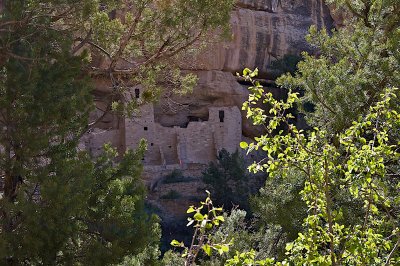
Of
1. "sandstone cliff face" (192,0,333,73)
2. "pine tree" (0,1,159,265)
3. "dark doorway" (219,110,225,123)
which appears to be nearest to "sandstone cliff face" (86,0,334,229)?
"sandstone cliff face" (192,0,333,73)

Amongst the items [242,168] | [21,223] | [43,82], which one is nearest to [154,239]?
[21,223]

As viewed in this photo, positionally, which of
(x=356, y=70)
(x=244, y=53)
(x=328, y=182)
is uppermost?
(x=356, y=70)

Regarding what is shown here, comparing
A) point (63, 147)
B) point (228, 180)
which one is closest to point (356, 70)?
point (63, 147)

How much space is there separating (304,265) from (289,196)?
3750 millimetres

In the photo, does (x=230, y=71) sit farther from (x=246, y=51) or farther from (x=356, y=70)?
(x=356, y=70)

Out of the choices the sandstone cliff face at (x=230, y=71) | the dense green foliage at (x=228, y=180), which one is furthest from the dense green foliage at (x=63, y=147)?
the sandstone cliff face at (x=230, y=71)

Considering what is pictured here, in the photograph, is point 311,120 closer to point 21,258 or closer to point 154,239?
point 154,239

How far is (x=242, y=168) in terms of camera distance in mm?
17891

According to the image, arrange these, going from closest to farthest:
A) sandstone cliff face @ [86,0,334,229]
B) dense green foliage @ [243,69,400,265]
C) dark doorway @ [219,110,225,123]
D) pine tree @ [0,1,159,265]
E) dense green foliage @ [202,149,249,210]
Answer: dense green foliage @ [243,69,400,265] → pine tree @ [0,1,159,265] → dense green foliage @ [202,149,249,210] → sandstone cliff face @ [86,0,334,229] → dark doorway @ [219,110,225,123]

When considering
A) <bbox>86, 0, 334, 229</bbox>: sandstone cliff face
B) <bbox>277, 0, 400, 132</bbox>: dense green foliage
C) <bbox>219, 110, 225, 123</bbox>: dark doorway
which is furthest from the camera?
<bbox>219, 110, 225, 123</bbox>: dark doorway

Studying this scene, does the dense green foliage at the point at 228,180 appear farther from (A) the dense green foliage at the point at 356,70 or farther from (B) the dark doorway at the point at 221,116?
(A) the dense green foliage at the point at 356,70

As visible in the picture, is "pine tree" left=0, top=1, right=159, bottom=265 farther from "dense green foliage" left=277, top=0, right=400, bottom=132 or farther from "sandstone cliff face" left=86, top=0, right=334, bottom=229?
"sandstone cliff face" left=86, top=0, right=334, bottom=229

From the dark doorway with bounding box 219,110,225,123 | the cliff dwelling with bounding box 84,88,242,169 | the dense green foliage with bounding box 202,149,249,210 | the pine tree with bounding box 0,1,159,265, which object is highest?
the pine tree with bounding box 0,1,159,265

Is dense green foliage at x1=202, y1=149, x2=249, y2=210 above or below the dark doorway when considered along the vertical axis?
below
